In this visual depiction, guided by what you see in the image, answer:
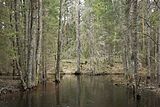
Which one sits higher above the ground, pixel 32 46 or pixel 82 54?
pixel 82 54

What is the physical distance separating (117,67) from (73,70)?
6366mm

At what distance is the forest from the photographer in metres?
17.5

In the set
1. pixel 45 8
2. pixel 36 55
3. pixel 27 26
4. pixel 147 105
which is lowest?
pixel 147 105

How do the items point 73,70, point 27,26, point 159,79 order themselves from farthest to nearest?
point 73,70 → point 27,26 → point 159,79

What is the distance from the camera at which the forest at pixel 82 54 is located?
1750 centimetres

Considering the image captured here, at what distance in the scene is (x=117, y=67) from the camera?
44000 millimetres

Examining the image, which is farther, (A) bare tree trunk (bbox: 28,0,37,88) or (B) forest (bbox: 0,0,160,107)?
(A) bare tree trunk (bbox: 28,0,37,88)

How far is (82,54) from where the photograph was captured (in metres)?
48.7

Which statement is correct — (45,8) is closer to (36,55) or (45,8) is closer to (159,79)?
(36,55)

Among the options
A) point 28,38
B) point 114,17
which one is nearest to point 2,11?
point 28,38

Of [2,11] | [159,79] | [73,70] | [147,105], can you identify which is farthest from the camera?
[73,70]

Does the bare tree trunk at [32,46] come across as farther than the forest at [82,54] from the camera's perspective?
Yes

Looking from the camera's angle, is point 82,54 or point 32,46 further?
point 82,54

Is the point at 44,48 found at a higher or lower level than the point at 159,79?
higher
